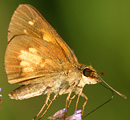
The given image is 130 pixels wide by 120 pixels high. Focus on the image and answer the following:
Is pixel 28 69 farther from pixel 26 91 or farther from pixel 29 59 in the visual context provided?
pixel 26 91

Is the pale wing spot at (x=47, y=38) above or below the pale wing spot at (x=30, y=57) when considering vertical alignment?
above

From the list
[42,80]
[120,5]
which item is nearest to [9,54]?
[42,80]

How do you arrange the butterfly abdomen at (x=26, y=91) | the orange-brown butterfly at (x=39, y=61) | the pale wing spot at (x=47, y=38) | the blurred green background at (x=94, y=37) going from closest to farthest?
the butterfly abdomen at (x=26, y=91) → the orange-brown butterfly at (x=39, y=61) → the pale wing spot at (x=47, y=38) → the blurred green background at (x=94, y=37)

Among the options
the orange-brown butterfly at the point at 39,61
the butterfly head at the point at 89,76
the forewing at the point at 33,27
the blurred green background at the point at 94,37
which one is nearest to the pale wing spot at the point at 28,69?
the orange-brown butterfly at the point at 39,61

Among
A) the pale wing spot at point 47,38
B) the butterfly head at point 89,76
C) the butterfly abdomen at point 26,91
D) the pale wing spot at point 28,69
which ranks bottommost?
the butterfly head at point 89,76

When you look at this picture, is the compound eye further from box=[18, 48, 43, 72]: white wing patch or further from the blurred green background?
the blurred green background

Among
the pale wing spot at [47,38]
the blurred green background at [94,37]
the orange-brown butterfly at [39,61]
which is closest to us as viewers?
the orange-brown butterfly at [39,61]

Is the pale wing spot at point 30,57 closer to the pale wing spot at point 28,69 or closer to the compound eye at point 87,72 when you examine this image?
the pale wing spot at point 28,69
